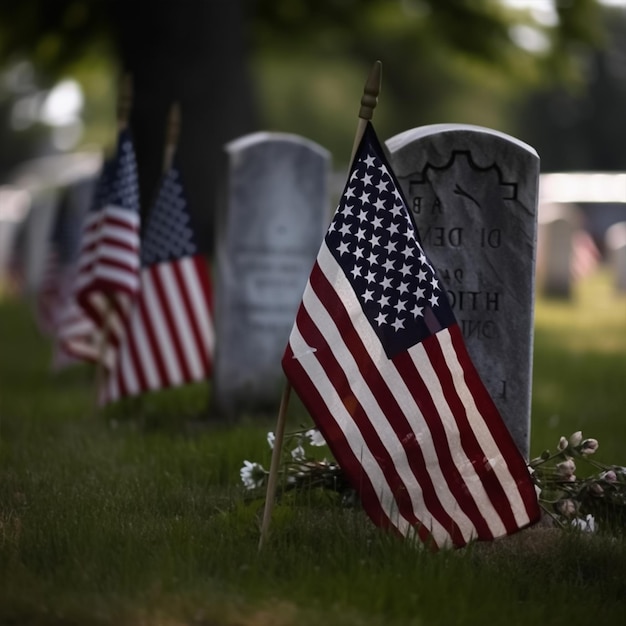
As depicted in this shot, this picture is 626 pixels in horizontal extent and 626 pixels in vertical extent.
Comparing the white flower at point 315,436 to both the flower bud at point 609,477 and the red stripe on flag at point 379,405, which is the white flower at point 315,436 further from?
the flower bud at point 609,477

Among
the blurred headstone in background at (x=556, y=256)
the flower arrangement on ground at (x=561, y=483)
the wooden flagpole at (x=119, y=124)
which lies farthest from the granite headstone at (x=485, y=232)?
the blurred headstone in background at (x=556, y=256)

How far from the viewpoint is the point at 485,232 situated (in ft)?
18.4

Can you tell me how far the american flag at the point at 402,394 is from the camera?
472 centimetres

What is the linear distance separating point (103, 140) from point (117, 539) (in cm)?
4383

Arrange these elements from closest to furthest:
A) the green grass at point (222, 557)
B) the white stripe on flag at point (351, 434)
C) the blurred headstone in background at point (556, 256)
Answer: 1. the green grass at point (222, 557)
2. the white stripe on flag at point (351, 434)
3. the blurred headstone in background at point (556, 256)

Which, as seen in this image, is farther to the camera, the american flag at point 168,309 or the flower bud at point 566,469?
the american flag at point 168,309

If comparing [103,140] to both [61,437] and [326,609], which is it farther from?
[326,609]

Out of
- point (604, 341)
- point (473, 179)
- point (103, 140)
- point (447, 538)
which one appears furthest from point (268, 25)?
point (103, 140)

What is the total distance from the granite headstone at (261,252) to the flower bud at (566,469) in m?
3.40

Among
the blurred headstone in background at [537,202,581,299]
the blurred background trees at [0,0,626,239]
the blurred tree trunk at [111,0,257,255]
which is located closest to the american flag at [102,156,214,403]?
the blurred background trees at [0,0,626,239]

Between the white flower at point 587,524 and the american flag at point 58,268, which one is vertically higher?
the american flag at point 58,268

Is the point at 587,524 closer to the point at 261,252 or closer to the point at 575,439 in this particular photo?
the point at 575,439

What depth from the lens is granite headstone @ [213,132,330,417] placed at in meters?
8.26

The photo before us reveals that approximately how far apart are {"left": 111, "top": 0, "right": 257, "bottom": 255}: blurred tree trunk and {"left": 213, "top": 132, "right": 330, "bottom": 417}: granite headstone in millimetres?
6040
